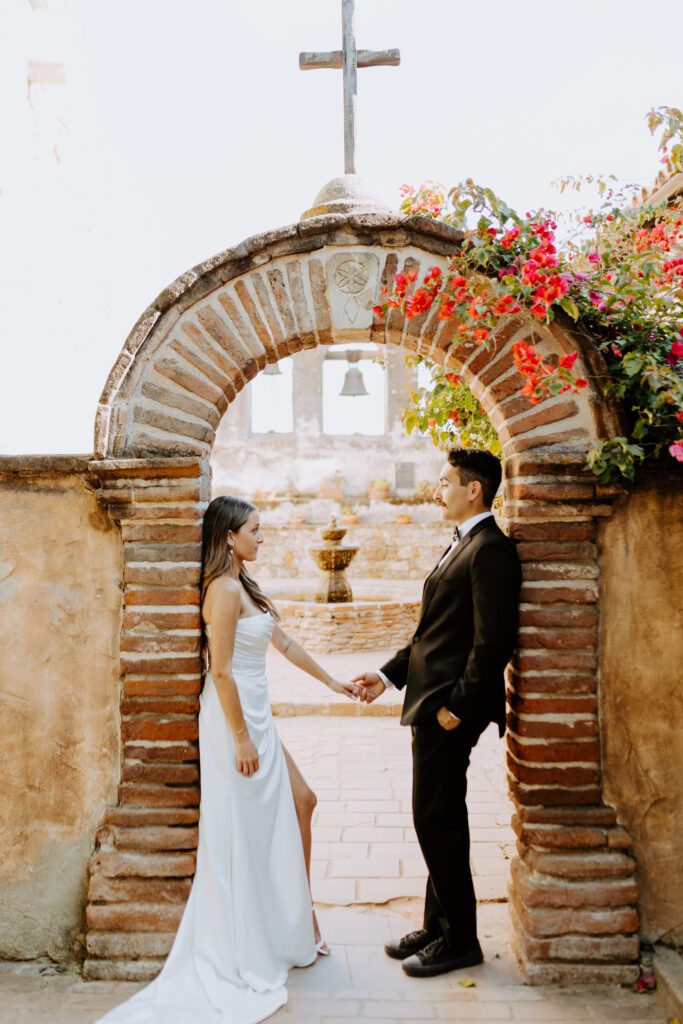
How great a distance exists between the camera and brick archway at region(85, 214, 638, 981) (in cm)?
300

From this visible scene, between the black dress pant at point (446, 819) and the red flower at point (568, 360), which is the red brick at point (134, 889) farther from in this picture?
the red flower at point (568, 360)

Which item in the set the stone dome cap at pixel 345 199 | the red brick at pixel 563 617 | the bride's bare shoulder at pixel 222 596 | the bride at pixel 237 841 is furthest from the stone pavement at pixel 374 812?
the stone dome cap at pixel 345 199

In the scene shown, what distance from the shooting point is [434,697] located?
303cm

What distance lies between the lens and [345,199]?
365cm

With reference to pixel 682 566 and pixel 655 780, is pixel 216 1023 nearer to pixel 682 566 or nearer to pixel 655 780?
pixel 655 780

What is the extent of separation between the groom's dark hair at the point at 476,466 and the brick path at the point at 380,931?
6.40 feet

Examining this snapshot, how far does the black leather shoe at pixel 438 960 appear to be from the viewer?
3.04 metres

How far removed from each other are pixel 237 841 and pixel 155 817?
1.21 ft

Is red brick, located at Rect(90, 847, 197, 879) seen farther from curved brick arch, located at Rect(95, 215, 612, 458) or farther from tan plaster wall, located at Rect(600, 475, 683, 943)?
tan plaster wall, located at Rect(600, 475, 683, 943)

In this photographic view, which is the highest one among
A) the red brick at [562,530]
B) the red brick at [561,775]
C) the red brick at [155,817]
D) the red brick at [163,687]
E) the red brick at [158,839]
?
the red brick at [562,530]

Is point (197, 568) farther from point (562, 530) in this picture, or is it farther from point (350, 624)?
point (350, 624)

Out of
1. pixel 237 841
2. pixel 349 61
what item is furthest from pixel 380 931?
pixel 349 61

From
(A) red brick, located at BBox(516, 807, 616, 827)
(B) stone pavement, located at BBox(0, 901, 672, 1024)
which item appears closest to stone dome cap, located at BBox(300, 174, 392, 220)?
(A) red brick, located at BBox(516, 807, 616, 827)

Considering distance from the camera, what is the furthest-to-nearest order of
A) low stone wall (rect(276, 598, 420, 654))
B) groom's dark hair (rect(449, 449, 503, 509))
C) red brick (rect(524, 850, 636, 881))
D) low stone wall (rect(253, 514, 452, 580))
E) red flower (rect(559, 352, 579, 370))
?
low stone wall (rect(253, 514, 452, 580)), low stone wall (rect(276, 598, 420, 654)), groom's dark hair (rect(449, 449, 503, 509)), red brick (rect(524, 850, 636, 881)), red flower (rect(559, 352, 579, 370))
